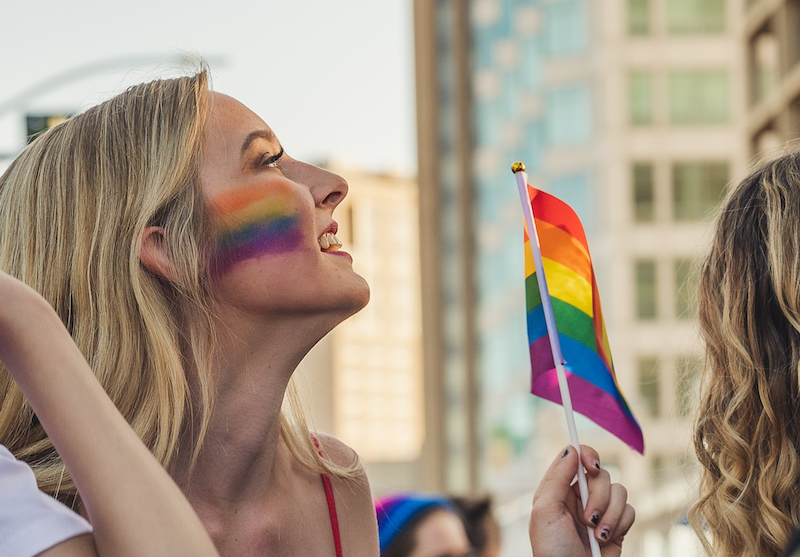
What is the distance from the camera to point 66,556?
201cm

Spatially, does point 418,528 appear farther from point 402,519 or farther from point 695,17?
point 695,17

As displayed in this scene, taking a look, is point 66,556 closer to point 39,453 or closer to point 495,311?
point 39,453

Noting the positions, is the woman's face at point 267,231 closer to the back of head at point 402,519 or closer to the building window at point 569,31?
the back of head at point 402,519

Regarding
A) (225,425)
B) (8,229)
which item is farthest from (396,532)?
(8,229)

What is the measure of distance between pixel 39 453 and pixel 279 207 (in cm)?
88

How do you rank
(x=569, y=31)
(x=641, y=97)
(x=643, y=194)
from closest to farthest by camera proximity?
1. (x=643, y=194)
2. (x=569, y=31)
3. (x=641, y=97)

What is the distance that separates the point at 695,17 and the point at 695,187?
5.63m

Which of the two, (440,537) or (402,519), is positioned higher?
(402,519)

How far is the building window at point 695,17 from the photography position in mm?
33656

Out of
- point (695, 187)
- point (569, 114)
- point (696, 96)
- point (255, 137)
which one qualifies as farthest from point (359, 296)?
point (696, 96)

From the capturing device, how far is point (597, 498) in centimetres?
266

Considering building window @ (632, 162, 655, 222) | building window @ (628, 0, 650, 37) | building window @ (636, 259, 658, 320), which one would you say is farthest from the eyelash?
building window @ (628, 0, 650, 37)

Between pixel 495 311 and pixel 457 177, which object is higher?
pixel 457 177

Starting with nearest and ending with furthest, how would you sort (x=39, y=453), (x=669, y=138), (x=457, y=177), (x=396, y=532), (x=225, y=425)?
(x=39, y=453) < (x=225, y=425) < (x=396, y=532) < (x=669, y=138) < (x=457, y=177)
